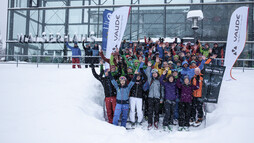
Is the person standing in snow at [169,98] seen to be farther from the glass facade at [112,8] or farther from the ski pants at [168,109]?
the glass facade at [112,8]

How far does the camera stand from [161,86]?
6125mm

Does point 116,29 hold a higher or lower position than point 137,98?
higher

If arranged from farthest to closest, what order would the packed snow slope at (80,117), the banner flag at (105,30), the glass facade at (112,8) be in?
the glass facade at (112,8), the banner flag at (105,30), the packed snow slope at (80,117)

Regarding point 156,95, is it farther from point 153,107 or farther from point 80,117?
point 80,117

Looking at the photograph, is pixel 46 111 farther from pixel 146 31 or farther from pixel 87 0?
pixel 87 0

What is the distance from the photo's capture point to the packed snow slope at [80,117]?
4.47 metres

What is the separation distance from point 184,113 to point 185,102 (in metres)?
0.38

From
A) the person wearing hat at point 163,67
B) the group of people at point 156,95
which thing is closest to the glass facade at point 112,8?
the person wearing hat at point 163,67

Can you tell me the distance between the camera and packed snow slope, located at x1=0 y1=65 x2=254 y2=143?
447cm

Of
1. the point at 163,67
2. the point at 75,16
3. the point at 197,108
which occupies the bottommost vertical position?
the point at 197,108

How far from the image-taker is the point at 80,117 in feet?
17.4

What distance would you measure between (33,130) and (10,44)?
16.2 m

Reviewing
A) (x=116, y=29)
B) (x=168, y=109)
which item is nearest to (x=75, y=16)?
(x=116, y=29)

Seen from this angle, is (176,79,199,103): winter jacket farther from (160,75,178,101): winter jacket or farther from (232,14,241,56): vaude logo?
(232,14,241,56): vaude logo
